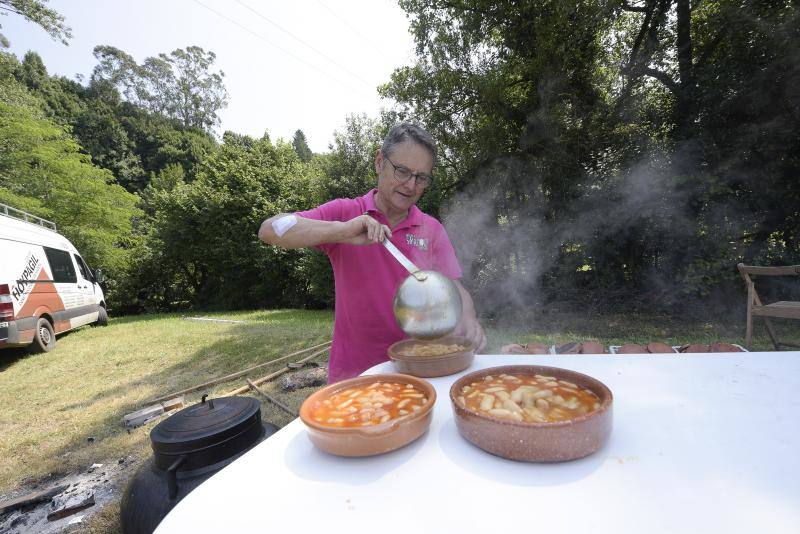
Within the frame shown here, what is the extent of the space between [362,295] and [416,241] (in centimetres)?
48

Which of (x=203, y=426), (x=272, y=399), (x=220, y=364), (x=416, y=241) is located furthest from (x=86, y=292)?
(x=416, y=241)

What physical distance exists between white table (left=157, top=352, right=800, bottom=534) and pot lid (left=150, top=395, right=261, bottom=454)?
3.70 ft

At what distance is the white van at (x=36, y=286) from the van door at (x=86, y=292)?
0.08ft

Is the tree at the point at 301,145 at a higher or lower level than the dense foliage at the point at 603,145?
higher

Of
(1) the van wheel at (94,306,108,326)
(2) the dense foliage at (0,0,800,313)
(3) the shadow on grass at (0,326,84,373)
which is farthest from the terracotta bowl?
(1) the van wheel at (94,306,108,326)

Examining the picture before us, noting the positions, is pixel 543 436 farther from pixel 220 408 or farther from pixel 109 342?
pixel 109 342

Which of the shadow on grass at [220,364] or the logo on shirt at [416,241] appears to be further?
the shadow on grass at [220,364]

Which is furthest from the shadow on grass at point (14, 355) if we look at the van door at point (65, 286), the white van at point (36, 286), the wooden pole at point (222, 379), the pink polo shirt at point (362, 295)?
the pink polo shirt at point (362, 295)

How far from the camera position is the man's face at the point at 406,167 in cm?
195

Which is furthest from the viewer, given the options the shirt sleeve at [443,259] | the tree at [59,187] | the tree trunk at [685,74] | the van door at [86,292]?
the tree at [59,187]

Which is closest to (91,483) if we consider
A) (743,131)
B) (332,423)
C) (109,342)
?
(332,423)

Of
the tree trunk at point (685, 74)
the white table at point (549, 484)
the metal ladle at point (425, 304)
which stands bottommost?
the white table at point (549, 484)

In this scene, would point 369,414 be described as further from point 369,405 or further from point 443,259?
point 443,259

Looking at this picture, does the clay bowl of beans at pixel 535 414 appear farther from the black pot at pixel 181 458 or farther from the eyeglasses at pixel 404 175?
the black pot at pixel 181 458
